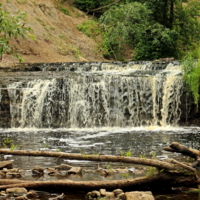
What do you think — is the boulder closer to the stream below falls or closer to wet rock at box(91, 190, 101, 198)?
wet rock at box(91, 190, 101, 198)

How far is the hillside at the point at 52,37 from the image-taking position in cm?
2581

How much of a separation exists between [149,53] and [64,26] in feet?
27.2

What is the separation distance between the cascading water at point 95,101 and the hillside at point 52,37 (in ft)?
25.8

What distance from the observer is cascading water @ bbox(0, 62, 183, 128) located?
15.4 meters

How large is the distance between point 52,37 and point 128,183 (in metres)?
24.4

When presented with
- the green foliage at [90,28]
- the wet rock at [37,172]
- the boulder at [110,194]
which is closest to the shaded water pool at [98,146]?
the wet rock at [37,172]

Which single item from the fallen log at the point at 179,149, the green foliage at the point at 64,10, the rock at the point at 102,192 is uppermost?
the green foliage at the point at 64,10

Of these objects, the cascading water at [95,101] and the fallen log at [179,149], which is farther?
the cascading water at [95,101]

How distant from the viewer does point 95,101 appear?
15.8m

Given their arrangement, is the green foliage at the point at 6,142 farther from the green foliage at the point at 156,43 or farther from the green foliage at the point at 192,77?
the green foliage at the point at 156,43

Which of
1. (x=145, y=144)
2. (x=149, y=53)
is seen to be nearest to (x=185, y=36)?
(x=149, y=53)

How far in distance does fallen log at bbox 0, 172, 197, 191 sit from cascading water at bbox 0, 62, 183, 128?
32.7ft

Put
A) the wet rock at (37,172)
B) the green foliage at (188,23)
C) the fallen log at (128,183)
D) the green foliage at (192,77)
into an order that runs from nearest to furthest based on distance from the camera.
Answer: the fallen log at (128,183) < the wet rock at (37,172) < the green foliage at (192,77) < the green foliage at (188,23)

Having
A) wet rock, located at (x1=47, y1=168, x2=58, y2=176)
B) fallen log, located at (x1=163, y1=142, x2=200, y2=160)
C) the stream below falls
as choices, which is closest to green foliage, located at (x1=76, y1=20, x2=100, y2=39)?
the stream below falls
